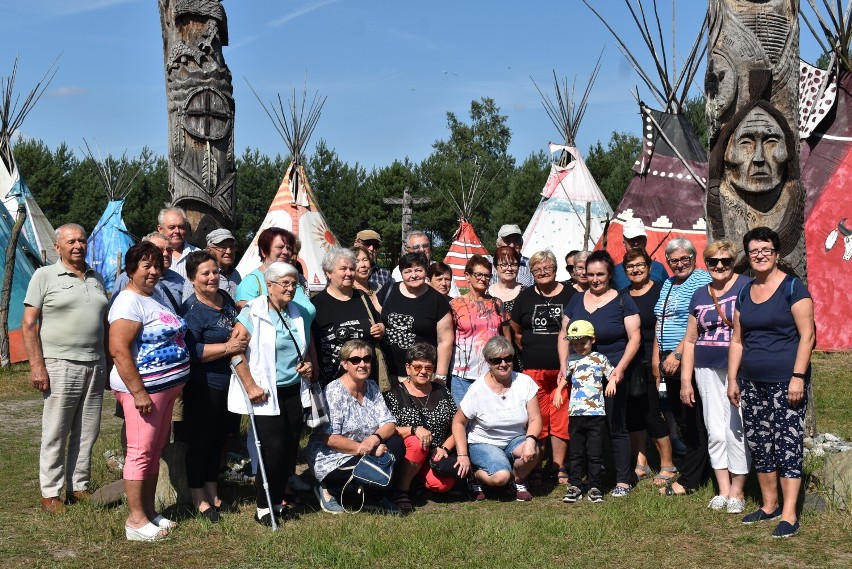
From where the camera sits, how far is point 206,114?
6.25m

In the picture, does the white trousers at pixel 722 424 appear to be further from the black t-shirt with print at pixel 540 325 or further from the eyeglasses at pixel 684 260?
the black t-shirt with print at pixel 540 325

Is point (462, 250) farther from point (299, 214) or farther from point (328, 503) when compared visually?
point (328, 503)

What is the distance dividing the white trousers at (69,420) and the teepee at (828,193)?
8.85 m

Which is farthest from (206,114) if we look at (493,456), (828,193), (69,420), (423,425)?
(828,193)

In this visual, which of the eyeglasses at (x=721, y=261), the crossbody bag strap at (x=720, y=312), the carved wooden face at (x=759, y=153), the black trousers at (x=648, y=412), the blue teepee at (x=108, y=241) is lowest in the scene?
the black trousers at (x=648, y=412)

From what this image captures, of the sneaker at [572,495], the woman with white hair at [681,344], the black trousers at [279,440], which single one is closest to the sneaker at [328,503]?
the black trousers at [279,440]

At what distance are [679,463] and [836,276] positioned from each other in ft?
20.4

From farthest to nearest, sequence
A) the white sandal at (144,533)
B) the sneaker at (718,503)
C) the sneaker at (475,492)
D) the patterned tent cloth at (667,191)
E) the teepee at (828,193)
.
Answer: the patterned tent cloth at (667,191), the teepee at (828,193), the sneaker at (475,492), the sneaker at (718,503), the white sandal at (144,533)

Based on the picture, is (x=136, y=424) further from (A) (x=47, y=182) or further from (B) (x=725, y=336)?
(A) (x=47, y=182)

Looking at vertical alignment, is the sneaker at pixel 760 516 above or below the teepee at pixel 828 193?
below

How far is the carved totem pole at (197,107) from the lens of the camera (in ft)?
20.3

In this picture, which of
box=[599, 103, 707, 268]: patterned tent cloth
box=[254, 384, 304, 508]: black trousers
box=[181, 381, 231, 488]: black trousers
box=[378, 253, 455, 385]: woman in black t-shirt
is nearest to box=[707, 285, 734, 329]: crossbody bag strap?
box=[378, 253, 455, 385]: woman in black t-shirt

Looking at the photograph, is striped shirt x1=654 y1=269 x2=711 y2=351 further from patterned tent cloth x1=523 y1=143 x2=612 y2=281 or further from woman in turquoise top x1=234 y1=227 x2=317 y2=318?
patterned tent cloth x1=523 y1=143 x2=612 y2=281

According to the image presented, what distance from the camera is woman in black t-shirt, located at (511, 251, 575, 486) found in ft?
18.0
